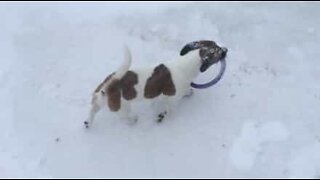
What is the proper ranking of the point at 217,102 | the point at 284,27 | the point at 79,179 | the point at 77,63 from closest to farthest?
the point at 79,179 < the point at 217,102 < the point at 77,63 < the point at 284,27

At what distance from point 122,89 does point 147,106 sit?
55 cm

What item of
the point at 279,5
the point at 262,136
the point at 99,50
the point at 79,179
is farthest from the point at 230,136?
the point at 279,5

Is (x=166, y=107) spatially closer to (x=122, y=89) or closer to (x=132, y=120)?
(x=132, y=120)

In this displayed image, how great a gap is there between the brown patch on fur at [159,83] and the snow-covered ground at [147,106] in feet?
1.18

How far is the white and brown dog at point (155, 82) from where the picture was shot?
15.9 ft

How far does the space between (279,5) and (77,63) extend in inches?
95.4

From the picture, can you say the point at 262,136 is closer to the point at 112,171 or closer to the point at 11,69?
the point at 112,171

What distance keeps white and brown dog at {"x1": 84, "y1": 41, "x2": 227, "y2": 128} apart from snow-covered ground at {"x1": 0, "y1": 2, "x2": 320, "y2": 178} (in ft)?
0.87

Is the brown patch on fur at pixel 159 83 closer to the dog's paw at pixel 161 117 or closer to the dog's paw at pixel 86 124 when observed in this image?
the dog's paw at pixel 161 117

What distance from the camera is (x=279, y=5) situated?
6.70 metres

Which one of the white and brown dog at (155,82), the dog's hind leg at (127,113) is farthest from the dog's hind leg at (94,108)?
the dog's hind leg at (127,113)

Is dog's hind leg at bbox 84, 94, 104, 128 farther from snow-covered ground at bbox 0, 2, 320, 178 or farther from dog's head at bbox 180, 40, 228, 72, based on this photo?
dog's head at bbox 180, 40, 228, 72

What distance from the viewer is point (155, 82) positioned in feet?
16.2

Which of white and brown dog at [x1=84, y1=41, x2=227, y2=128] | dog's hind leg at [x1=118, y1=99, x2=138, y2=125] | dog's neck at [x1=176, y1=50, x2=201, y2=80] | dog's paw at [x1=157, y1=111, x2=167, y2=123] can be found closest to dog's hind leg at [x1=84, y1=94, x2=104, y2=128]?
white and brown dog at [x1=84, y1=41, x2=227, y2=128]
